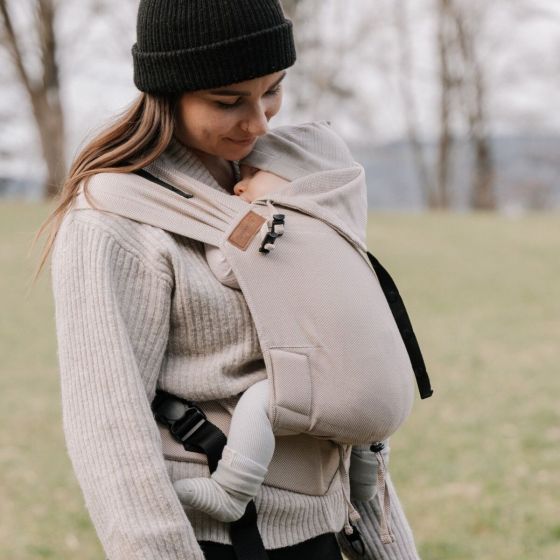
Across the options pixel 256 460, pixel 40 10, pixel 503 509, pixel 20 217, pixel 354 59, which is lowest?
pixel 354 59

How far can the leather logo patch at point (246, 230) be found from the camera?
1.48 m

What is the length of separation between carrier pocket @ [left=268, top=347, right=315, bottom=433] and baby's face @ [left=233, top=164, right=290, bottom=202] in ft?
1.00

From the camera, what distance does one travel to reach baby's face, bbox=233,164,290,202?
161 centimetres

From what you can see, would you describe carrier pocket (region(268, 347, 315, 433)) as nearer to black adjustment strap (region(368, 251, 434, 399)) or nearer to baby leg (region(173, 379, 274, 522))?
baby leg (region(173, 379, 274, 522))

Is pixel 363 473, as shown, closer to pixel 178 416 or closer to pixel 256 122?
pixel 178 416

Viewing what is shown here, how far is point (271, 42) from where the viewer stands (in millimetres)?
1559

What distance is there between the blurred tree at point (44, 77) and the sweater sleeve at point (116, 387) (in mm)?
19185

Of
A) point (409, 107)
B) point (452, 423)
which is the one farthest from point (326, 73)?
point (452, 423)

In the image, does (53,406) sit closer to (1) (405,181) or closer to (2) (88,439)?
(2) (88,439)

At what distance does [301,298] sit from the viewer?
4.85 ft

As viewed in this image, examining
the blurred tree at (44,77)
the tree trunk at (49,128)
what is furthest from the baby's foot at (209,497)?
the blurred tree at (44,77)

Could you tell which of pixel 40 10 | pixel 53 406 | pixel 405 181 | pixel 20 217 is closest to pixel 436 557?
pixel 53 406

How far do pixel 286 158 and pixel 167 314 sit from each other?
0.38m

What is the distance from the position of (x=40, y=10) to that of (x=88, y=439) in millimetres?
21077
